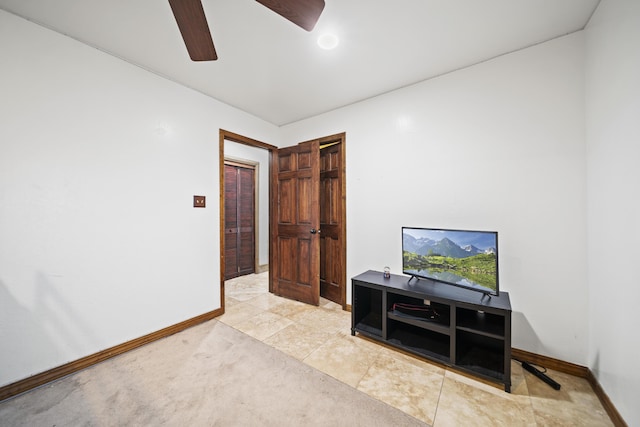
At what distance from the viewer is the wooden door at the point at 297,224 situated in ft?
10.1

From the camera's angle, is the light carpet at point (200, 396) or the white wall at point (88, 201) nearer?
the light carpet at point (200, 396)

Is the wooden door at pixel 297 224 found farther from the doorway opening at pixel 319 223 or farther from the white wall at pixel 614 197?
the white wall at pixel 614 197

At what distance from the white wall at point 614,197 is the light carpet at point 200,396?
125 centimetres

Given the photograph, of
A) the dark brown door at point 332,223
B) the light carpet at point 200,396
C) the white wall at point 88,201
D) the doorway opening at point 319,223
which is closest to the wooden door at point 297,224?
the doorway opening at point 319,223

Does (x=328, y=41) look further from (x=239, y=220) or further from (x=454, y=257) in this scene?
(x=239, y=220)

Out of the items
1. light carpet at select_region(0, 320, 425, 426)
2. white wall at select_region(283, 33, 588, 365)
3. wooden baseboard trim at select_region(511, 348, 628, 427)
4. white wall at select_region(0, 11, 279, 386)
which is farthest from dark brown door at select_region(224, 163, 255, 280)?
wooden baseboard trim at select_region(511, 348, 628, 427)

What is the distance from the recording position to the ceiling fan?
3.79 feet

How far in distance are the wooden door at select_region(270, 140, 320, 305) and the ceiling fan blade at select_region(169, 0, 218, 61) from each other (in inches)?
67.8

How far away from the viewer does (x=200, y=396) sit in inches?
62.6

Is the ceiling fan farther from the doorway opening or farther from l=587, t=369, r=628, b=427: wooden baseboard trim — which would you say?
l=587, t=369, r=628, b=427: wooden baseboard trim

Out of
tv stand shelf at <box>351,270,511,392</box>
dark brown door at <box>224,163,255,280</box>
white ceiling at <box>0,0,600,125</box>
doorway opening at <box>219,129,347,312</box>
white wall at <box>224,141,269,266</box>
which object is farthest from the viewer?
white wall at <box>224,141,269,266</box>

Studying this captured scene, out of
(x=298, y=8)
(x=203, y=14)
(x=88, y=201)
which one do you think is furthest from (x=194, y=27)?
(x=88, y=201)

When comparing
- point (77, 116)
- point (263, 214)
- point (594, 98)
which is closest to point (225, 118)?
point (77, 116)

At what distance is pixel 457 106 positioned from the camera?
7.35 ft
